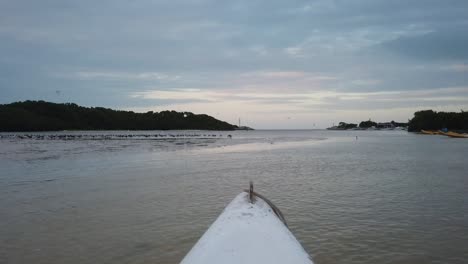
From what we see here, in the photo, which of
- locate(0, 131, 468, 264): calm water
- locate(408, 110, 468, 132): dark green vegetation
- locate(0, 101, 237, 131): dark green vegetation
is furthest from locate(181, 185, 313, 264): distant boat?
locate(0, 101, 237, 131): dark green vegetation

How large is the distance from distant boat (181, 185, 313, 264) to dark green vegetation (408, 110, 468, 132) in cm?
12053

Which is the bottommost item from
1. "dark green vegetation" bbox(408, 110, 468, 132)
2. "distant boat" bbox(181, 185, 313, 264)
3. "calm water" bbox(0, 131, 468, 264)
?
"calm water" bbox(0, 131, 468, 264)

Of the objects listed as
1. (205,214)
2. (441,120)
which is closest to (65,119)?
(441,120)

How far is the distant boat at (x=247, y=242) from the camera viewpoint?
3523 mm

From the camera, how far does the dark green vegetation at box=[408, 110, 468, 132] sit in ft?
362

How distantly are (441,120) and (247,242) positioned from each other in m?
127

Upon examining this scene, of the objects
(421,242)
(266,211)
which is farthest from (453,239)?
(266,211)

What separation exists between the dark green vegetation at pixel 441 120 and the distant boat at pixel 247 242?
395 feet

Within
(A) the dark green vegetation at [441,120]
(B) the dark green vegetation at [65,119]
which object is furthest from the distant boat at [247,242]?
(B) the dark green vegetation at [65,119]

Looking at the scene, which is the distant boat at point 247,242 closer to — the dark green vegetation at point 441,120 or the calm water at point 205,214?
the calm water at point 205,214

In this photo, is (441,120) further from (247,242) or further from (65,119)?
(65,119)

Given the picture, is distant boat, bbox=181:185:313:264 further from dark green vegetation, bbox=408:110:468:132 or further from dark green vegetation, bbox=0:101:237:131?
dark green vegetation, bbox=0:101:237:131

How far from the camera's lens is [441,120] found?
113 meters

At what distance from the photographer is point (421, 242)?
7094 mm
